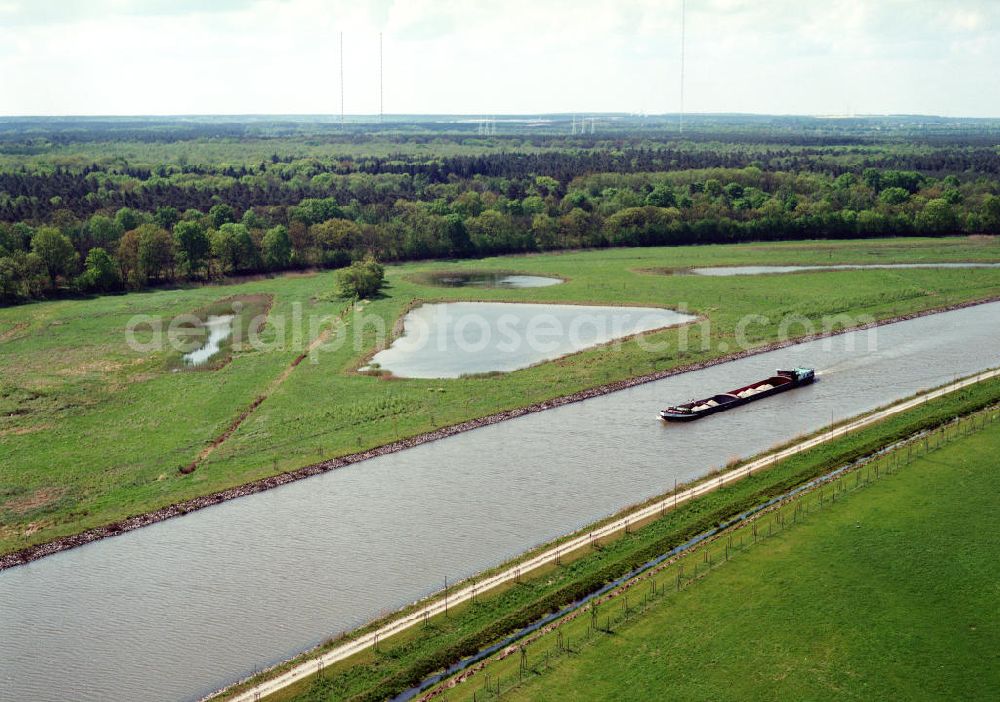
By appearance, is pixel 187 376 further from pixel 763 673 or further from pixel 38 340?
pixel 763 673

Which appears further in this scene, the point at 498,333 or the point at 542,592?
the point at 498,333

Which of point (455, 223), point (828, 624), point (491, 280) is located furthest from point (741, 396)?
point (455, 223)

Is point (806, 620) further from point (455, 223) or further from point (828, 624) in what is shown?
point (455, 223)

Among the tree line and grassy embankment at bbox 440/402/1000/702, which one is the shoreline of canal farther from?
the tree line

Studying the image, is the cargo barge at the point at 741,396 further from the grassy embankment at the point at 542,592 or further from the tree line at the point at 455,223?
the tree line at the point at 455,223

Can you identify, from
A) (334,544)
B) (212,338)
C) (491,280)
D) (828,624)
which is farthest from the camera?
(491,280)

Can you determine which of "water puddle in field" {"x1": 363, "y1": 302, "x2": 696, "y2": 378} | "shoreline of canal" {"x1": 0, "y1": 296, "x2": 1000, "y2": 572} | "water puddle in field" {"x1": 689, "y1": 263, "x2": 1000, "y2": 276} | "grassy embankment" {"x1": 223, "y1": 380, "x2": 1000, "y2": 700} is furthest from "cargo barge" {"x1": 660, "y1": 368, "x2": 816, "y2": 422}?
"water puddle in field" {"x1": 689, "y1": 263, "x2": 1000, "y2": 276}
